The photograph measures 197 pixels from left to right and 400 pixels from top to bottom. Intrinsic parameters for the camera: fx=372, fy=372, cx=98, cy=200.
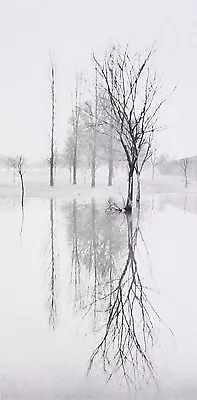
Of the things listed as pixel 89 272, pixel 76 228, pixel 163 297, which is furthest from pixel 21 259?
pixel 76 228

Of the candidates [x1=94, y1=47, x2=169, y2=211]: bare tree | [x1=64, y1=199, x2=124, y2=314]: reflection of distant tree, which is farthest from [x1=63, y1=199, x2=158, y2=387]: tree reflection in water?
[x1=94, y1=47, x2=169, y2=211]: bare tree

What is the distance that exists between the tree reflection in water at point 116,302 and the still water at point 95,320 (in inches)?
0.4

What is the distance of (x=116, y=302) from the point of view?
12.9 ft

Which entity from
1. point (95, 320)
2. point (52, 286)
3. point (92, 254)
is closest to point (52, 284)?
point (52, 286)

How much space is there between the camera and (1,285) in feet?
15.0

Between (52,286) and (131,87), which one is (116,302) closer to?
(52,286)

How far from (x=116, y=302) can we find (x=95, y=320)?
1.69 feet

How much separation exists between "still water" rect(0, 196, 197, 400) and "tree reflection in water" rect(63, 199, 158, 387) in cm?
1

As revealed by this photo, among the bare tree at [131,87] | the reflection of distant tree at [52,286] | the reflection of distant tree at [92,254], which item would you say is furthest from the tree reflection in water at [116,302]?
the bare tree at [131,87]

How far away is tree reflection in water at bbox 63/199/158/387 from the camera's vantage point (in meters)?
2.75

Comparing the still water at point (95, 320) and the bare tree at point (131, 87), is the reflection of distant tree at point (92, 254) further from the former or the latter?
the bare tree at point (131, 87)

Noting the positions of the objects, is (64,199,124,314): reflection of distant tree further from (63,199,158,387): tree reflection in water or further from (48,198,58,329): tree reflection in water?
(48,198,58,329): tree reflection in water

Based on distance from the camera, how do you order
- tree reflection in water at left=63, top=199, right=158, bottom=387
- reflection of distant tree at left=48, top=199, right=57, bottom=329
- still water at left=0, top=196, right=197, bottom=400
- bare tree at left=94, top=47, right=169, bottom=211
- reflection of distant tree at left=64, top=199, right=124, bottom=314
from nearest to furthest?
still water at left=0, top=196, right=197, bottom=400 → tree reflection in water at left=63, top=199, right=158, bottom=387 → reflection of distant tree at left=48, top=199, right=57, bottom=329 → reflection of distant tree at left=64, top=199, right=124, bottom=314 → bare tree at left=94, top=47, right=169, bottom=211

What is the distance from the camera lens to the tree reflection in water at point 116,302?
275cm
